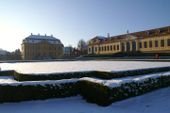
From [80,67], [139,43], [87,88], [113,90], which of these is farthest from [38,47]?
[113,90]

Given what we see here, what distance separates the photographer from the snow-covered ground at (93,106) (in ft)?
30.1

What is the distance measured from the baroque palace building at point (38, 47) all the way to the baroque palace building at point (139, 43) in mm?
21072

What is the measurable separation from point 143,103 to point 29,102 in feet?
16.0

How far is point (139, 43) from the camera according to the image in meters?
61.9

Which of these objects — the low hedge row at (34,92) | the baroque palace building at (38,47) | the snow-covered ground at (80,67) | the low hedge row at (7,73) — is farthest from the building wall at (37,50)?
the low hedge row at (34,92)

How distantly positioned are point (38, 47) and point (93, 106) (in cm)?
8308

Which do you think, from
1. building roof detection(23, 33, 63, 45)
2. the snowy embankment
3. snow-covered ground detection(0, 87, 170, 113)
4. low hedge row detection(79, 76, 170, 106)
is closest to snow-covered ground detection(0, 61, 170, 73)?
the snowy embankment

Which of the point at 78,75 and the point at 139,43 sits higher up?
the point at 139,43

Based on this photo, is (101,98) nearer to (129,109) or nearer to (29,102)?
(129,109)

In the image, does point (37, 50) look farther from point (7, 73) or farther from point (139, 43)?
point (7, 73)

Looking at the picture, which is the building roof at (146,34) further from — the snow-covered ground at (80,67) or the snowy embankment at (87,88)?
the snowy embankment at (87,88)

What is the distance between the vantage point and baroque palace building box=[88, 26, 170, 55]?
54.9 m

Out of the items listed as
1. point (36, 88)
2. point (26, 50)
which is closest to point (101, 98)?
point (36, 88)

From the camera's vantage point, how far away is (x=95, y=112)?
9055 mm
